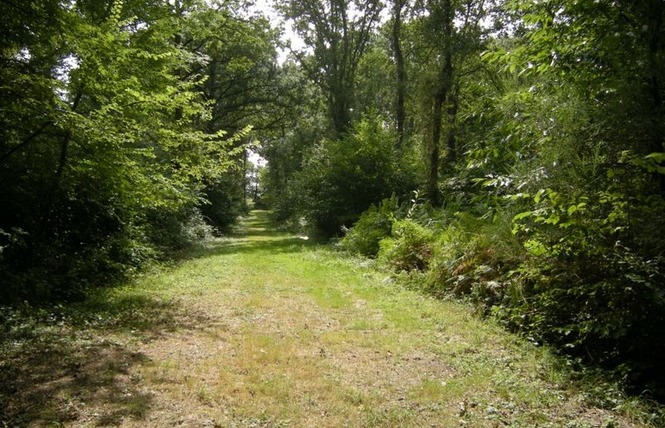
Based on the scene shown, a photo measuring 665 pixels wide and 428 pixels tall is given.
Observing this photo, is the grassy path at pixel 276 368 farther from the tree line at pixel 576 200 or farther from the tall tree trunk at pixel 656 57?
the tall tree trunk at pixel 656 57

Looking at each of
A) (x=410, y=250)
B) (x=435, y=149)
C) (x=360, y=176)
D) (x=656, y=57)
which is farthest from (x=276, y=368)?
(x=360, y=176)

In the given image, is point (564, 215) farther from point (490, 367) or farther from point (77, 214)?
point (77, 214)

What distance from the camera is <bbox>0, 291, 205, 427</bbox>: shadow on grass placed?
12.4 feet

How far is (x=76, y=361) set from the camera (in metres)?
4.91

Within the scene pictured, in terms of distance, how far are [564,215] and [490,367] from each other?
80.8 inches

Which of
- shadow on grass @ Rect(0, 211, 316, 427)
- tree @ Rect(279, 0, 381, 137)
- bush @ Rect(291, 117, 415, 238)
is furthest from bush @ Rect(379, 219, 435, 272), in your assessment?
tree @ Rect(279, 0, 381, 137)

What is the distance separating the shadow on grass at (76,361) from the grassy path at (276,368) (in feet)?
0.05

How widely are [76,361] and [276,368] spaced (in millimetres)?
2336

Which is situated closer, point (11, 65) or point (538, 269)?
point (538, 269)

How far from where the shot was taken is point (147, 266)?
11.0m

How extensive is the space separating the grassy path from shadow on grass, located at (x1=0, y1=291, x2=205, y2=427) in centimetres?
2

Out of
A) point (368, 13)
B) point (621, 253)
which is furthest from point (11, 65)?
point (368, 13)

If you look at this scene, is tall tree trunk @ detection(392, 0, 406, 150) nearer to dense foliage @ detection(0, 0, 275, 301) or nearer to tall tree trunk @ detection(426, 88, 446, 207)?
tall tree trunk @ detection(426, 88, 446, 207)

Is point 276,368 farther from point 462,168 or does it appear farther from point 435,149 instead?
point 435,149
